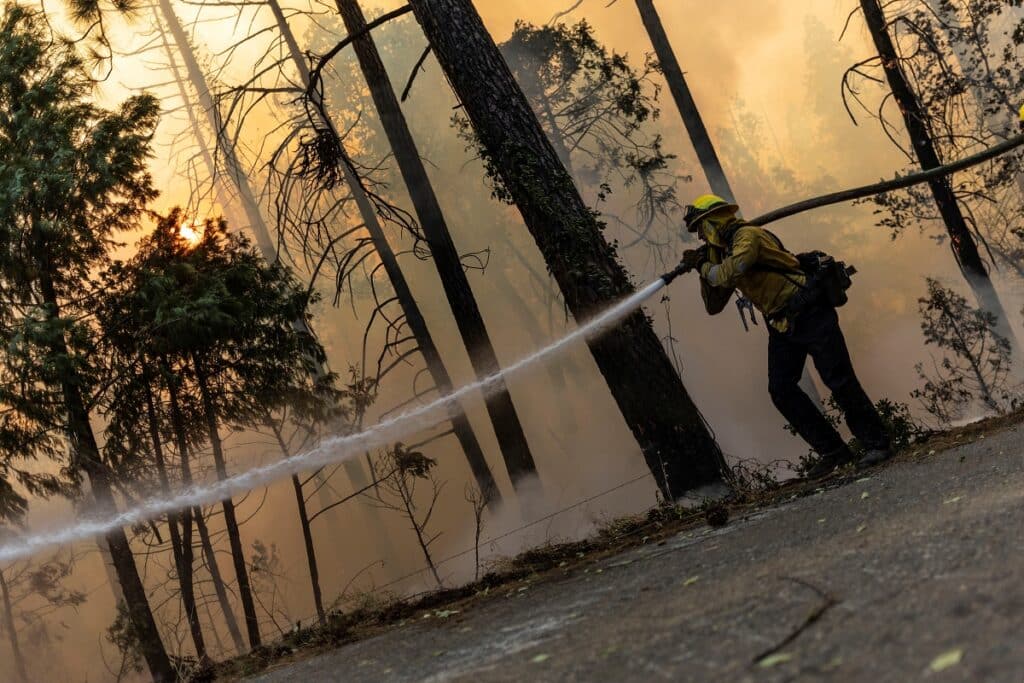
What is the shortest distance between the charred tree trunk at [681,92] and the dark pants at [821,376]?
876 centimetres

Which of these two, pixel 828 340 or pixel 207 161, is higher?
pixel 207 161

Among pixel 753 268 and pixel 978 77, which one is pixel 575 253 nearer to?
pixel 753 268

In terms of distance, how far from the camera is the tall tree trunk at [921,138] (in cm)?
1080

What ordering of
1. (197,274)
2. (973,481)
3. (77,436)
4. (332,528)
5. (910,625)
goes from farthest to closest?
(332,528)
(197,274)
(77,436)
(973,481)
(910,625)

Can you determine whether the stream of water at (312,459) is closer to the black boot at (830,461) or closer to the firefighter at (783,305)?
the firefighter at (783,305)

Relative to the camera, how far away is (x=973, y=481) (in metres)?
4.14

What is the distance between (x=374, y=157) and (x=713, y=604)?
30268mm

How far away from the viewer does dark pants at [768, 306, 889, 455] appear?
586 cm

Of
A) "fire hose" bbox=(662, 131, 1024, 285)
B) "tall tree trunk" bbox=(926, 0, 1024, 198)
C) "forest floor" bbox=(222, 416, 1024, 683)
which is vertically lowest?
"forest floor" bbox=(222, 416, 1024, 683)

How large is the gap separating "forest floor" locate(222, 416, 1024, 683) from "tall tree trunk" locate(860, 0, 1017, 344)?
22.3ft

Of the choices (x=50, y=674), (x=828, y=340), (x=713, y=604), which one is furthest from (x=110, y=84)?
(x=713, y=604)

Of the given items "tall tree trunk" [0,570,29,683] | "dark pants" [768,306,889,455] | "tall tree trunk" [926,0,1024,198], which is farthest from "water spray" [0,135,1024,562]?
"tall tree trunk" [0,570,29,683]

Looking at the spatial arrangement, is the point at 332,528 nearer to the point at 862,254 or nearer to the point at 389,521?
the point at 389,521

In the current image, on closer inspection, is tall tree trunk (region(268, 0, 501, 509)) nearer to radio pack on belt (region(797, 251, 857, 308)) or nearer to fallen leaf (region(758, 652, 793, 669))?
radio pack on belt (region(797, 251, 857, 308))
